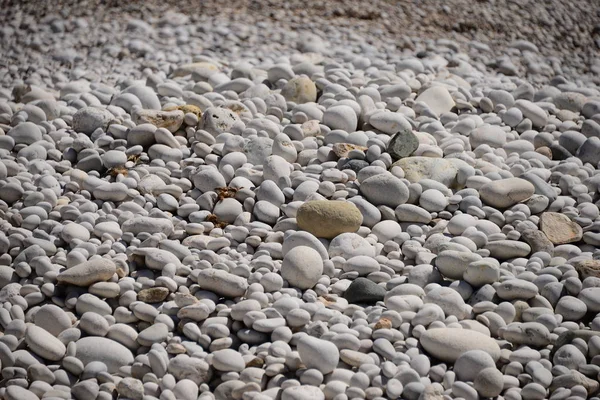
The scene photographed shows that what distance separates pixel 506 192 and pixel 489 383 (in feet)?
3.03

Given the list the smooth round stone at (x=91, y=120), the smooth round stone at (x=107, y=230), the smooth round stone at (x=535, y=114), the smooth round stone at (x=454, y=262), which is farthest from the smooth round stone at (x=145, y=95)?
the smooth round stone at (x=535, y=114)

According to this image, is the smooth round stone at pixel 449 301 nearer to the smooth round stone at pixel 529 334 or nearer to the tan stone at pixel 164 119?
the smooth round stone at pixel 529 334

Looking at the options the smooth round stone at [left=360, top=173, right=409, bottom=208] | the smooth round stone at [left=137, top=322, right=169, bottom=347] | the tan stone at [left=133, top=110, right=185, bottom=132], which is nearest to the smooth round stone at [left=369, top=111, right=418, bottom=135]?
the smooth round stone at [left=360, top=173, right=409, bottom=208]

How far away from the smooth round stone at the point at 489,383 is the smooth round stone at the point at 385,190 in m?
0.83

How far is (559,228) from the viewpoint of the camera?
7.91 ft


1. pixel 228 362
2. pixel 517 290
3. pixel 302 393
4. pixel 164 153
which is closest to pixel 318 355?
pixel 302 393

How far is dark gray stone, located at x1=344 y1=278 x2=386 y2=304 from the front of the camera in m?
2.06

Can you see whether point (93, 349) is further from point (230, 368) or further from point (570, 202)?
point (570, 202)

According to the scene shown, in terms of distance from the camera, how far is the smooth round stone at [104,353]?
6.05 feet

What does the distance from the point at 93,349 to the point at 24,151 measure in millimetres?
1186

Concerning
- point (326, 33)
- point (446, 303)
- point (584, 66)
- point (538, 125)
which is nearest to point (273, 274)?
point (446, 303)

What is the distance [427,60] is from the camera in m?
3.92

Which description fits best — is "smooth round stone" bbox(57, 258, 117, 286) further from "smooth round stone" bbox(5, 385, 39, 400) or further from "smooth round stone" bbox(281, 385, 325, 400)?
"smooth round stone" bbox(281, 385, 325, 400)

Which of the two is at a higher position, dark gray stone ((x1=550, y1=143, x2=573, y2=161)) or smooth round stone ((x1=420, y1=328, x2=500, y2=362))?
dark gray stone ((x1=550, y1=143, x2=573, y2=161))
